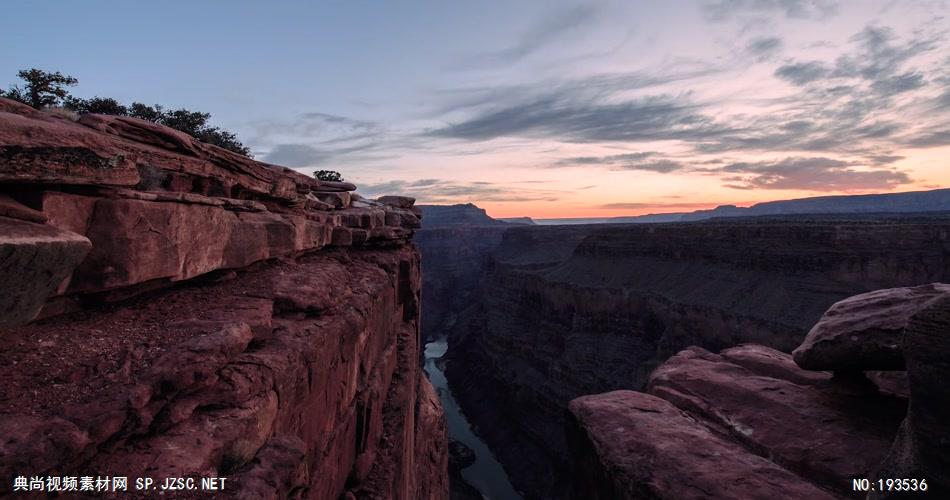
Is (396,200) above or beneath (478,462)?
above

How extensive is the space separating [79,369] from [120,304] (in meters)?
1.32

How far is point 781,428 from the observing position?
252 inches

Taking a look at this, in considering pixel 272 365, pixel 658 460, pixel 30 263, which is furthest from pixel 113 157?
pixel 658 460

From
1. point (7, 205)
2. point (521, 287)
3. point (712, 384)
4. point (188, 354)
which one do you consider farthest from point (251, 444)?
point (521, 287)

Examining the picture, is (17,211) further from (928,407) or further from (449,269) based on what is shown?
(449,269)

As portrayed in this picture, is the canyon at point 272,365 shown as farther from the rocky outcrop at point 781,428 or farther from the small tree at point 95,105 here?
the small tree at point 95,105

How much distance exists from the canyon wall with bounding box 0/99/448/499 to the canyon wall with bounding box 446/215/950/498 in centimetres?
3071

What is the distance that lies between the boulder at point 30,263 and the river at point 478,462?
24490 mm

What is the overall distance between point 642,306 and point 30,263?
44.9 meters

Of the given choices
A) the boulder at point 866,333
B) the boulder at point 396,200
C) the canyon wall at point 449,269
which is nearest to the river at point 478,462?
the boulder at point 396,200

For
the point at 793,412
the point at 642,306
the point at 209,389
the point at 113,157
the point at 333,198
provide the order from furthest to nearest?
1. the point at 642,306
2. the point at 333,198
3. the point at 793,412
4. the point at 113,157
5. the point at 209,389

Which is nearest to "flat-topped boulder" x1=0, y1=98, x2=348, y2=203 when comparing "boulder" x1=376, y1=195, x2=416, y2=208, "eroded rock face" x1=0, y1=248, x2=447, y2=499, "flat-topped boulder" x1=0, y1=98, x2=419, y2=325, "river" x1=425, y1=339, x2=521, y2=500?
"flat-topped boulder" x1=0, y1=98, x2=419, y2=325

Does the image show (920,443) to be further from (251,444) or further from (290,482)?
(251,444)

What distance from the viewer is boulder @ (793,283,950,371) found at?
591 cm
